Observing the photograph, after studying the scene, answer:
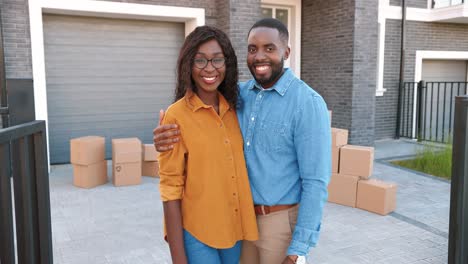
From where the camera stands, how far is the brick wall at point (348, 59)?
30.0ft

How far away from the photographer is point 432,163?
7.91 meters

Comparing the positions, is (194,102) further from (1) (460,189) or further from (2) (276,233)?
(1) (460,189)

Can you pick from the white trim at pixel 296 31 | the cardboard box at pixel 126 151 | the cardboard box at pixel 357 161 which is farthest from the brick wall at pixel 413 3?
the cardboard box at pixel 126 151

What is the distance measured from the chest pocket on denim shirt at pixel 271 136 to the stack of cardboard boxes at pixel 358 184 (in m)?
3.83

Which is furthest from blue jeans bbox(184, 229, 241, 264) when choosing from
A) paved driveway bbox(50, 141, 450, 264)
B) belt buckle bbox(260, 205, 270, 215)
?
paved driveway bbox(50, 141, 450, 264)

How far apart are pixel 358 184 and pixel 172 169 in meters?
4.22

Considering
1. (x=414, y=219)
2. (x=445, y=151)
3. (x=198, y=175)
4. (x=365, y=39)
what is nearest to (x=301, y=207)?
(x=198, y=175)

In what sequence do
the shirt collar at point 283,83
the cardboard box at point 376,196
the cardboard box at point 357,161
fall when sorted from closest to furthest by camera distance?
1. the shirt collar at point 283,83
2. the cardboard box at point 376,196
3. the cardboard box at point 357,161

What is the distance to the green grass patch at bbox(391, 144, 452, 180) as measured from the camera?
300 inches

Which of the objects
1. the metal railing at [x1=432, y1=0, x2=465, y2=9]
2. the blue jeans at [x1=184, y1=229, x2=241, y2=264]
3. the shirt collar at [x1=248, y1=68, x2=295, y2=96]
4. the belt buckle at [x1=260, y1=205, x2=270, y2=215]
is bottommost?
the blue jeans at [x1=184, y1=229, x2=241, y2=264]

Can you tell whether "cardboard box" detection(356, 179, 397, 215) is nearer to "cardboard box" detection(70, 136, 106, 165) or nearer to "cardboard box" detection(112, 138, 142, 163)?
"cardboard box" detection(112, 138, 142, 163)

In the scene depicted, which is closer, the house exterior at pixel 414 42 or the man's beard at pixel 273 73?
the man's beard at pixel 273 73

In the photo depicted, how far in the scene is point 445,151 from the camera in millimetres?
8148

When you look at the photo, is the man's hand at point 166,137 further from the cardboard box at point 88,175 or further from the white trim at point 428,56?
the white trim at point 428,56
